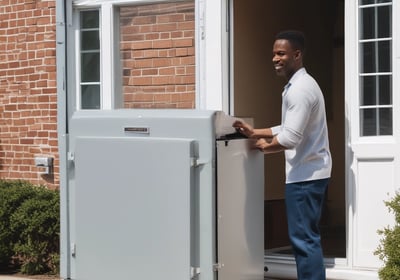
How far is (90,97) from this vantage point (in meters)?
8.14

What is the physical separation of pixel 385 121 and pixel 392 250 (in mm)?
1157

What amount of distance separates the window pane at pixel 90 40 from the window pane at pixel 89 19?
6 centimetres

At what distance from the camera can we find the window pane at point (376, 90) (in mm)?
6320

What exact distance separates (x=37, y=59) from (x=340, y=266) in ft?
13.1

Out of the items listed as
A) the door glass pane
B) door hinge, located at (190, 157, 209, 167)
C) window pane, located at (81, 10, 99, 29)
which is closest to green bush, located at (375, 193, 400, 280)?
door hinge, located at (190, 157, 209, 167)

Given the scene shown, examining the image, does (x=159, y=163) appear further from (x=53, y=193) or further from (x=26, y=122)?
(x=26, y=122)

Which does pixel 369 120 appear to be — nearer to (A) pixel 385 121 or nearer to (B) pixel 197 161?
(A) pixel 385 121

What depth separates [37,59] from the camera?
8.68 metres

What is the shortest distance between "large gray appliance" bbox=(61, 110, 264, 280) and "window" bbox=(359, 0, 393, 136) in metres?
1.04

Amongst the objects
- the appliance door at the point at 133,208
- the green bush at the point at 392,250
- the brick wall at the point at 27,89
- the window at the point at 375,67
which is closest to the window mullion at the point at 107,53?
the brick wall at the point at 27,89

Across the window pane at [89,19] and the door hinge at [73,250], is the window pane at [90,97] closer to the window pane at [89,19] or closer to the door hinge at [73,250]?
the window pane at [89,19]

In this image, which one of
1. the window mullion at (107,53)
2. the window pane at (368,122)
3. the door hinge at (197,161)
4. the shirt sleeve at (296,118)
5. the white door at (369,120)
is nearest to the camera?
the door hinge at (197,161)

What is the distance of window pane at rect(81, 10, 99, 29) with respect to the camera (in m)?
8.04

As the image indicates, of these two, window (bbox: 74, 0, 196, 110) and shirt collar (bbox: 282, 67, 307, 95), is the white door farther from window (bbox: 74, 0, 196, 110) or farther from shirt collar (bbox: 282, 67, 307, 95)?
window (bbox: 74, 0, 196, 110)
